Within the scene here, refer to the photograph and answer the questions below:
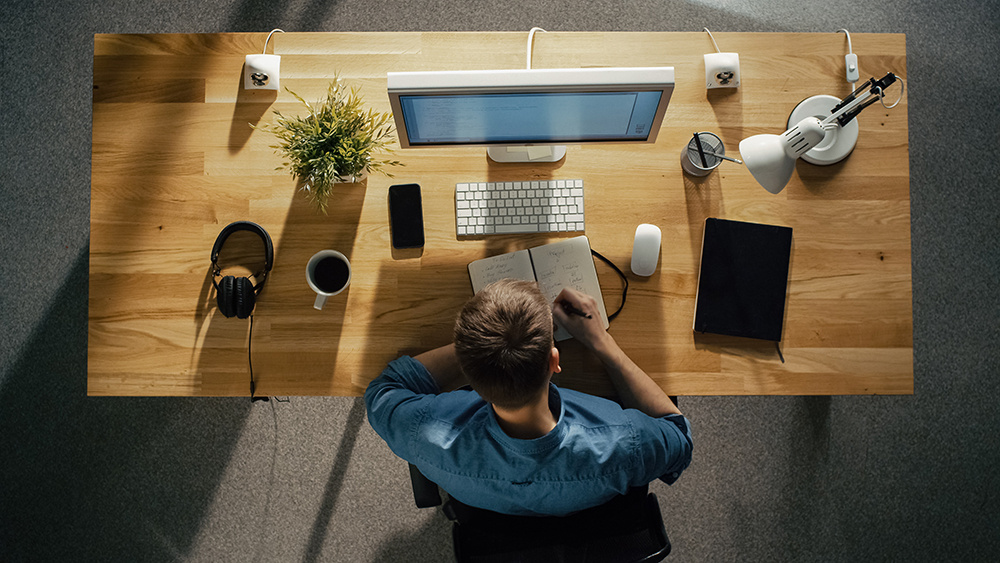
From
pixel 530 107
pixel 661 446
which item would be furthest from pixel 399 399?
pixel 530 107

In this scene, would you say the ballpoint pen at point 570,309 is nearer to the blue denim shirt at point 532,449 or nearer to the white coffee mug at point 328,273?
the blue denim shirt at point 532,449

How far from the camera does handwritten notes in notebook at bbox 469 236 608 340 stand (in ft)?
4.06

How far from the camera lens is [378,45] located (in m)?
1.30

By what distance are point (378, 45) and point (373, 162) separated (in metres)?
Answer: 0.33

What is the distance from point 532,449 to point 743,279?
2.16 feet

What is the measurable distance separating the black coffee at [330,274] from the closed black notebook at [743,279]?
0.82 metres

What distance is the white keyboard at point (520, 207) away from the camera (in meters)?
1.26

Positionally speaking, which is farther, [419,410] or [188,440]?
[188,440]

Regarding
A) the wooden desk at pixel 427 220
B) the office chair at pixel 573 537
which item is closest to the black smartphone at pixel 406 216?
the wooden desk at pixel 427 220

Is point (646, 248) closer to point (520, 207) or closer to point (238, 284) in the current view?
point (520, 207)

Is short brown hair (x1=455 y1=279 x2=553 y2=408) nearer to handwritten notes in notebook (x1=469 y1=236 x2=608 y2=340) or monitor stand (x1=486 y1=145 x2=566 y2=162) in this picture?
handwritten notes in notebook (x1=469 y1=236 x2=608 y2=340)

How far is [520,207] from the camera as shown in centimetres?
126

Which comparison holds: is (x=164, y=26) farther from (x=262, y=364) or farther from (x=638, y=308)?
(x=638, y=308)

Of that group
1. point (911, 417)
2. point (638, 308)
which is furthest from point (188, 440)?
point (911, 417)
